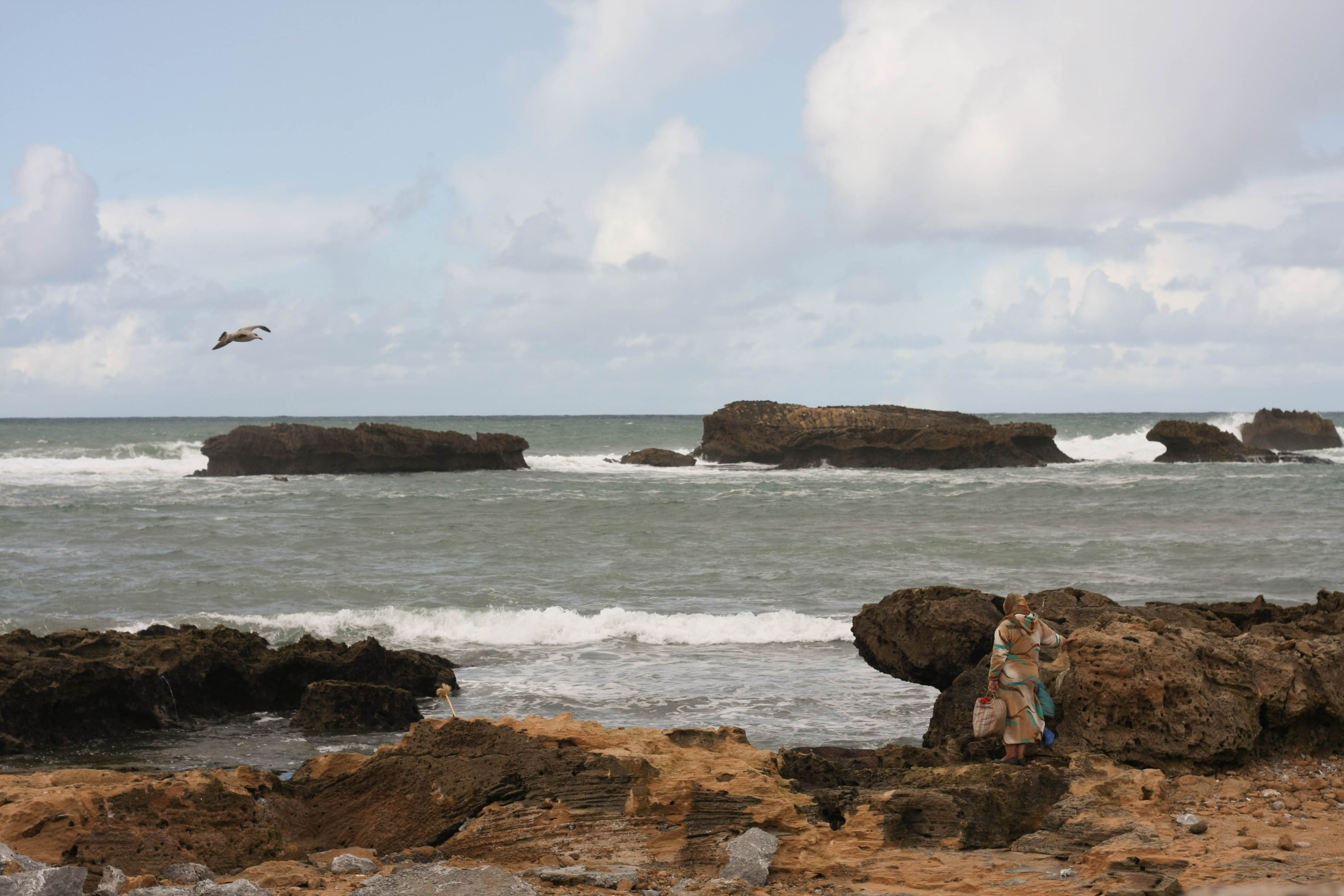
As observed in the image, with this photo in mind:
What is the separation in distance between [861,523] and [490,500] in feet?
37.9

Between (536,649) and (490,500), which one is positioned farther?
(490,500)

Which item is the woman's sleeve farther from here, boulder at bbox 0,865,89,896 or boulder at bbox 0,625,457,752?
boulder at bbox 0,625,457,752

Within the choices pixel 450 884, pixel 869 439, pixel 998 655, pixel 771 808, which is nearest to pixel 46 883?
pixel 450 884

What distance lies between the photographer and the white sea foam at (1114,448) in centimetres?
5803

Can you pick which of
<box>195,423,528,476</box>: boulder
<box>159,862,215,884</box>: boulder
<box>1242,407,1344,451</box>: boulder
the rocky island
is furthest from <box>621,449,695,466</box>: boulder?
<box>159,862,215,884</box>: boulder

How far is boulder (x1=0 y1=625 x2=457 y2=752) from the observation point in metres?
8.20

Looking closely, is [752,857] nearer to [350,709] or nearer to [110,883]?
[110,883]

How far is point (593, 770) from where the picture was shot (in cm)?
568

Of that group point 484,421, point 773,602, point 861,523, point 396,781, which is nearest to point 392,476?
point 861,523

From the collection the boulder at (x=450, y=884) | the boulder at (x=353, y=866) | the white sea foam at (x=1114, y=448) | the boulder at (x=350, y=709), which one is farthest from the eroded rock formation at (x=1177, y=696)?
the white sea foam at (x=1114, y=448)

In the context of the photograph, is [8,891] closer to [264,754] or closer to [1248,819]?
[264,754]

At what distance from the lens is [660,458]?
51.6 m

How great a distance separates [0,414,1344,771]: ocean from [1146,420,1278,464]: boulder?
10.7m

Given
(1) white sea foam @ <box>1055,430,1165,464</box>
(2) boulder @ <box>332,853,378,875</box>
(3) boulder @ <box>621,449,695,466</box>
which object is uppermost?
(1) white sea foam @ <box>1055,430,1165,464</box>
